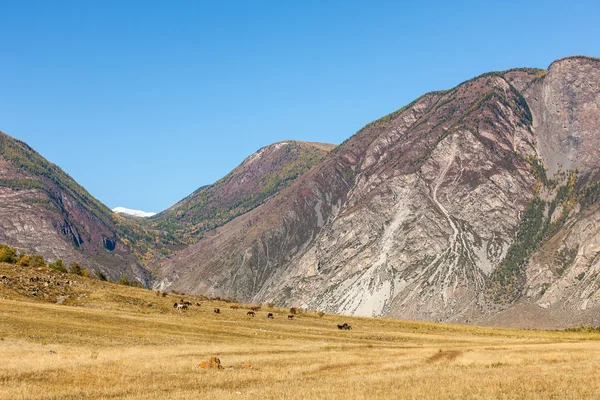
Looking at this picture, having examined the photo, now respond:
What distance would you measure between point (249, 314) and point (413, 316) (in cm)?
12497

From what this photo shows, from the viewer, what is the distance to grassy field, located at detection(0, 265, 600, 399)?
29.9m

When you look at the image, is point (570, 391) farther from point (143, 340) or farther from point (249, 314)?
point (249, 314)

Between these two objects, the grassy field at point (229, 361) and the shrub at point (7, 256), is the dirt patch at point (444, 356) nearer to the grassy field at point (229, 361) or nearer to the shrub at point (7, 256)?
the grassy field at point (229, 361)

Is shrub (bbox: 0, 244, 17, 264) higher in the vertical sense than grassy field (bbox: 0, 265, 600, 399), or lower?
higher

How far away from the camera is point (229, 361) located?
42.5 m

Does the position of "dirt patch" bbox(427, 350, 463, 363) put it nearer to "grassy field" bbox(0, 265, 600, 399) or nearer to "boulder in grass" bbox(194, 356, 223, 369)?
"grassy field" bbox(0, 265, 600, 399)

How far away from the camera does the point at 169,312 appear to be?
253ft

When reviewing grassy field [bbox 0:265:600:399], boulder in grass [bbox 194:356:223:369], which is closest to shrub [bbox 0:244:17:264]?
grassy field [bbox 0:265:600:399]

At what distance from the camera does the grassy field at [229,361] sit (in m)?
29.9

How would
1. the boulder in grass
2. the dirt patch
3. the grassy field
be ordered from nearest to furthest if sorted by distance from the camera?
the grassy field → the boulder in grass → the dirt patch

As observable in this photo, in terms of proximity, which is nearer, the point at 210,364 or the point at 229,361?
the point at 210,364

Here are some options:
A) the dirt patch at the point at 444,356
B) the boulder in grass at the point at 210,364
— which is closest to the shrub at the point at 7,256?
the boulder in grass at the point at 210,364

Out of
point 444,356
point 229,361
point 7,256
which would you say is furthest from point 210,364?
point 7,256

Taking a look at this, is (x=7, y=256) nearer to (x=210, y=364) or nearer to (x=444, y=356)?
(x=210, y=364)
